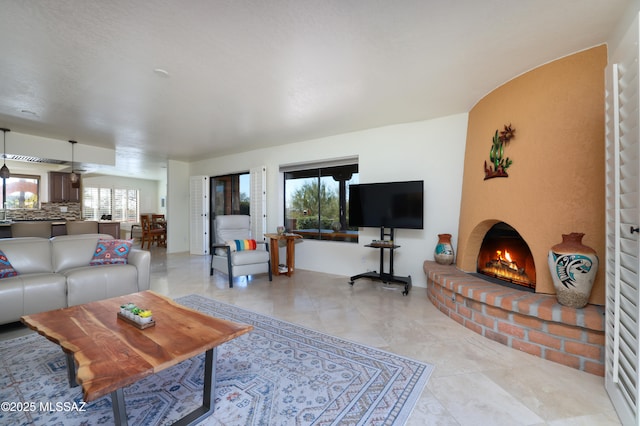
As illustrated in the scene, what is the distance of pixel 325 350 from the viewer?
2.19m

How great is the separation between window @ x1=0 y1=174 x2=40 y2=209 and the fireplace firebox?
10.4 m

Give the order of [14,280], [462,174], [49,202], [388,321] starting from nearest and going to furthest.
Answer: [14,280] → [388,321] → [462,174] → [49,202]

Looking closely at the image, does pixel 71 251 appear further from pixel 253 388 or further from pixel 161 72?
pixel 253 388

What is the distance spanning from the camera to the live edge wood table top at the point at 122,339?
3.76ft

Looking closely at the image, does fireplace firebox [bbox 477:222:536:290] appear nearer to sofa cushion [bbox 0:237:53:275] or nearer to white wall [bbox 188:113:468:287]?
white wall [bbox 188:113:468:287]

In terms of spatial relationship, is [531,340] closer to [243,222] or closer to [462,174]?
[462,174]

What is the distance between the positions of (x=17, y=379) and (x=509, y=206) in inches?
156

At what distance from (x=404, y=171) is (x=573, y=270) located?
240 cm

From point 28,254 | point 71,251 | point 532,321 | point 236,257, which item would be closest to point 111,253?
point 71,251

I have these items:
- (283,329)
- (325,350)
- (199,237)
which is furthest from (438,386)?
(199,237)

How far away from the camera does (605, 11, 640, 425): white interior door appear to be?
1347 millimetres

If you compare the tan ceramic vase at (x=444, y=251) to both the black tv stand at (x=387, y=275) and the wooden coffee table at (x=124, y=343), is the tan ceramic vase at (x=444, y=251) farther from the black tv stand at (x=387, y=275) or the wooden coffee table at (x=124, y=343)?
the wooden coffee table at (x=124, y=343)

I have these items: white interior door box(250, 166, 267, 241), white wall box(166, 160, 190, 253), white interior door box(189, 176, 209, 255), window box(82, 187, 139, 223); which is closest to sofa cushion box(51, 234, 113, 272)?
white interior door box(250, 166, 267, 241)

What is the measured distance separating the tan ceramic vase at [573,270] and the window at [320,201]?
9.63 ft
